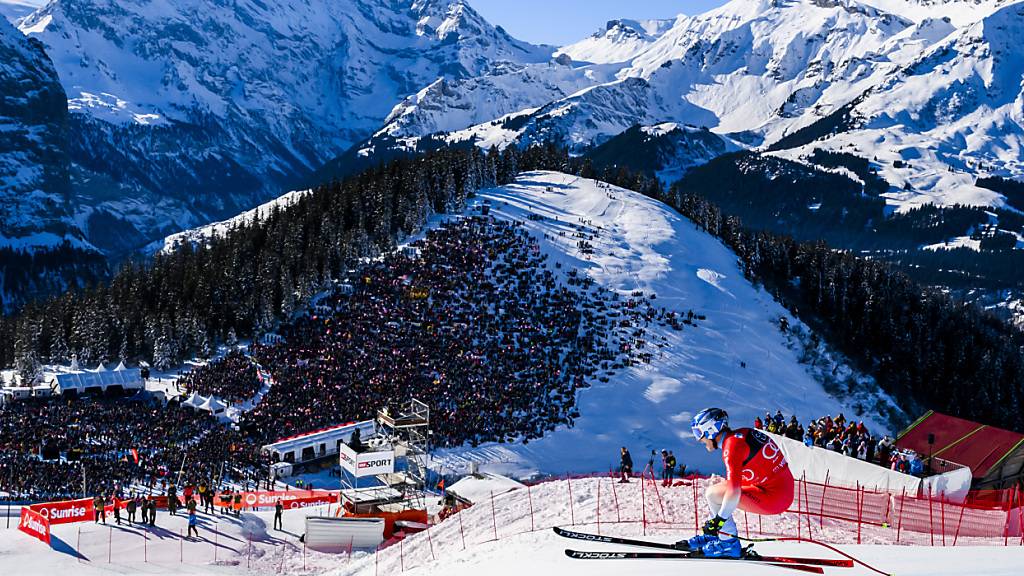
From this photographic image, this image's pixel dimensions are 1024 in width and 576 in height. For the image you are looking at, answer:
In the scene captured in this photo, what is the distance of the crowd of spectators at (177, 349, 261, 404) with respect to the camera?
62219 mm

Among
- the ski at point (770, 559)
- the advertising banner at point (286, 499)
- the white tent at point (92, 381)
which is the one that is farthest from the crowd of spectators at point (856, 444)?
the white tent at point (92, 381)

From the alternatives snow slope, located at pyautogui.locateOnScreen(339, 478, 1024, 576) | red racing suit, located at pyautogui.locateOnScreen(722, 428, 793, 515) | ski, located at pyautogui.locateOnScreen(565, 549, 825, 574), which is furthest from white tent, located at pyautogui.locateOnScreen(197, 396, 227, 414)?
red racing suit, located at pyautogui.locateOnScreen(722, 428, 793, 515)

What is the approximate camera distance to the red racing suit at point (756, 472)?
15.9m

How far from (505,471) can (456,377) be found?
10.4 meters

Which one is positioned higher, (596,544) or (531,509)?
(596,544)

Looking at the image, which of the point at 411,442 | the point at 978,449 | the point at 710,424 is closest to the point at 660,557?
the point at 710,424

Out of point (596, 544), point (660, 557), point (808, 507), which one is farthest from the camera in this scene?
point (808, 507)

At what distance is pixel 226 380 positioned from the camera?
64.4 m

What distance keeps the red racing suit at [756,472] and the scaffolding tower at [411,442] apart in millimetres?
24180

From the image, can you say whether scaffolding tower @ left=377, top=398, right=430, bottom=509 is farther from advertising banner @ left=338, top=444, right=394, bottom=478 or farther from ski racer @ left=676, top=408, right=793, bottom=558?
ski racer @ left=676, top=408, right=793, bottom=558

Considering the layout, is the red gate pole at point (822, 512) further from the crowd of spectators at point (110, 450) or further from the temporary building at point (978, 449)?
the crowd of spectators at point (110, 450)

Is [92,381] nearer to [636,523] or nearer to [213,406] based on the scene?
[213,406]

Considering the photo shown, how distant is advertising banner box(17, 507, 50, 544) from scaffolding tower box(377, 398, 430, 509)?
44.1ft

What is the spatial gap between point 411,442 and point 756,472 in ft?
87.1
